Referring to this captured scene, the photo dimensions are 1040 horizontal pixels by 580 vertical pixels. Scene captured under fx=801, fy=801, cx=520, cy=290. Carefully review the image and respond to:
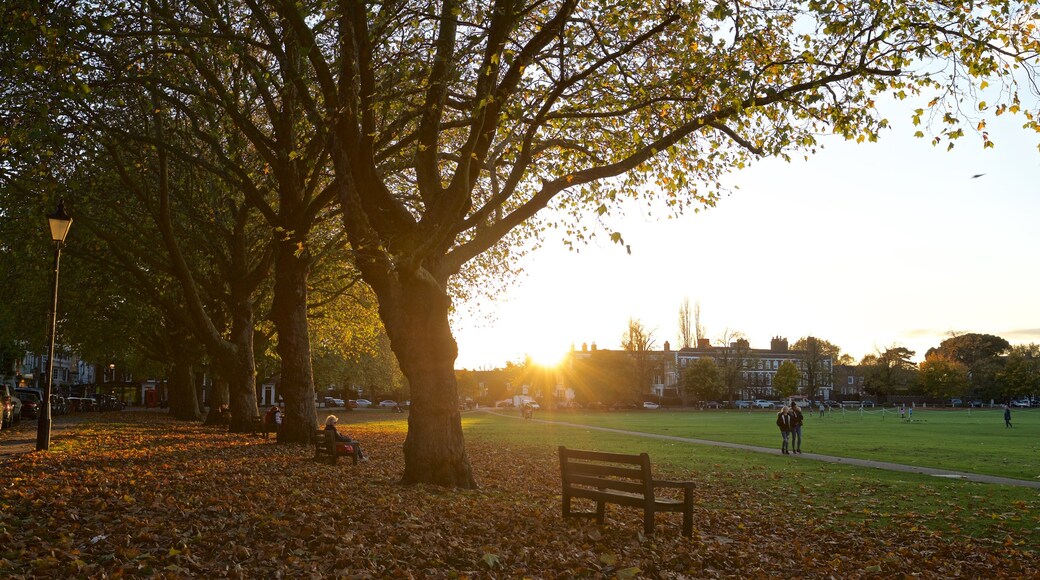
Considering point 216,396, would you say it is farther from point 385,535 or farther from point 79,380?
point 79,380

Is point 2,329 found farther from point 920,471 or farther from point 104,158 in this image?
point 920,471

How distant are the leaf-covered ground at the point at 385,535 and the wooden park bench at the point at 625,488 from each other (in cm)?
30

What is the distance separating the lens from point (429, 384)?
13.8m

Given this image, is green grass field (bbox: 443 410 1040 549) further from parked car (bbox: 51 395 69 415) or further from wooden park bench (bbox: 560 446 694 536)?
parked car (bbox: 51 395 69 415)

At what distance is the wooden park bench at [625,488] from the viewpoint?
1028 cm

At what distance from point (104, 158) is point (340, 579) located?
21.4m

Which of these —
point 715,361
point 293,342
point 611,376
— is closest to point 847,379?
point 715,361

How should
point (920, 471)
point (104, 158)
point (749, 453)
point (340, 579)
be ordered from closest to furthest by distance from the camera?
1. point (340, 579)
2. point (920, 471)
3. point (104, 158)
4. point (749, 453)

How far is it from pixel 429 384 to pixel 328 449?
5.48 metres

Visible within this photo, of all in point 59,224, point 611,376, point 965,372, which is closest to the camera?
point 59,224

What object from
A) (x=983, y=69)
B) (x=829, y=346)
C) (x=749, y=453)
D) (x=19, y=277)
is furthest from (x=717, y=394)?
(x=983, y=69)

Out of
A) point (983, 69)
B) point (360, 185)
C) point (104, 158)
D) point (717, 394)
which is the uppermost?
point (104, 158)

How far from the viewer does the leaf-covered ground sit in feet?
24.3

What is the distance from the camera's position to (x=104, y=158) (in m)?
24.1
